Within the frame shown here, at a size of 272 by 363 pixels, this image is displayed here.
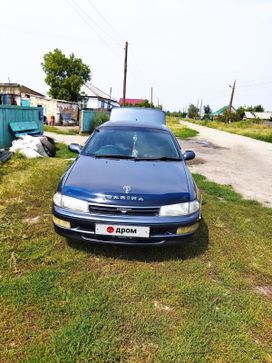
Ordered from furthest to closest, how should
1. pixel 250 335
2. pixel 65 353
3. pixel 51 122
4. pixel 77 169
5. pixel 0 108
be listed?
pixel 51 122
pixel 0 108
pixel 77 169
pixel 250 335
pixel 65 353

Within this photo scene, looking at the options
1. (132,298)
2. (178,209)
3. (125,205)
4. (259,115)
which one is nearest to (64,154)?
(125,205)

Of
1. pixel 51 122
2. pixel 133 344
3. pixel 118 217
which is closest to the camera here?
pixel 133 344

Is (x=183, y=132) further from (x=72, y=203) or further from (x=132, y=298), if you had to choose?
(x=132, y=298)

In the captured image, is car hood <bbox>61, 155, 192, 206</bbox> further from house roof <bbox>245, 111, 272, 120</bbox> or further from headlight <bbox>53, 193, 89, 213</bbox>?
house roof <bbox>245, 111, 272, 120</bbox>

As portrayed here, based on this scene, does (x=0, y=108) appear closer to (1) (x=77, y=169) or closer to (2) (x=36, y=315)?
(1) (x=77, y=169)

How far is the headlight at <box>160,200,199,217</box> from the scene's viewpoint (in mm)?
2842

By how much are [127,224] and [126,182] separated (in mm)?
483

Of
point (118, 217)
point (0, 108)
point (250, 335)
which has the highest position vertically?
point (0, 108)

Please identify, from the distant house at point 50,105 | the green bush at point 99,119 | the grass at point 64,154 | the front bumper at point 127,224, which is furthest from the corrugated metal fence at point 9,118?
the distant house at point 50,105

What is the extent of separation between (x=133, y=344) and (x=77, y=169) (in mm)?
1968

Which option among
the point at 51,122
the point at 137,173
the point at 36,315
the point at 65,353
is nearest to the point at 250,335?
the point at 65,353

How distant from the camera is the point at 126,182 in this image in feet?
9.89

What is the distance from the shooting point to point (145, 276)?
2.81 m

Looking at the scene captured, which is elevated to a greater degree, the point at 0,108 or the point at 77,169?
the point at 0,108
